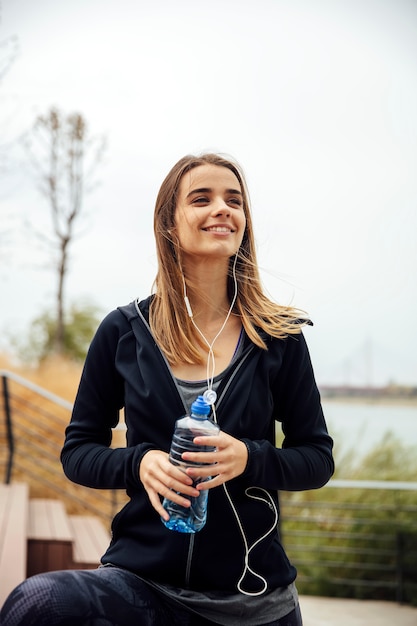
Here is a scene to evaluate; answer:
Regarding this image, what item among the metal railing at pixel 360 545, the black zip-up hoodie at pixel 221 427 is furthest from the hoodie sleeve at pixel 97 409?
the metal railing at pixel 360 545

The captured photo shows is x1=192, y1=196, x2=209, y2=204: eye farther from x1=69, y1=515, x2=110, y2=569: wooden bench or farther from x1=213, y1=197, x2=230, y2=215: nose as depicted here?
x1=69, y1=515, x2=110, y2=569: wooden bench

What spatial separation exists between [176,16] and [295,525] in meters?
6.89

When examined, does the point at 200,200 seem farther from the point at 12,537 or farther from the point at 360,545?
the point at 360,545

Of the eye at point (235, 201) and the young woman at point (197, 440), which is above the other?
the eye at point (235, 201)

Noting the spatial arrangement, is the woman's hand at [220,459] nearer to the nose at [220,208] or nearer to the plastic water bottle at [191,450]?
the plastic water bottle at [191,450]

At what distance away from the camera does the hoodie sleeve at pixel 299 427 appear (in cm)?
119

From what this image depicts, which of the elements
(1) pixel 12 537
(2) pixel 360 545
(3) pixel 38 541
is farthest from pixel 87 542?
(2) pixel 360 545

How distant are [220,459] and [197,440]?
5 cm

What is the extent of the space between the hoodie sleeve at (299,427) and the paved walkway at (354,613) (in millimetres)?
3552

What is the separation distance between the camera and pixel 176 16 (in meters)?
9.48

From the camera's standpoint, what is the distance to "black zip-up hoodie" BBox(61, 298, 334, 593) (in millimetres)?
1140

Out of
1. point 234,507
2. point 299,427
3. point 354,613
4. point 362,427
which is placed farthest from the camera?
point 362,427

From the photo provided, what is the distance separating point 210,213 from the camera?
1.30 metres

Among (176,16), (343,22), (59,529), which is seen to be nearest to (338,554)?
(59,529)
